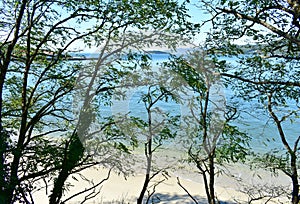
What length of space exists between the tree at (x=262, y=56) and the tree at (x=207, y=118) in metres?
0.16

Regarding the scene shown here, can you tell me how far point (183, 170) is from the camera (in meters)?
2.18

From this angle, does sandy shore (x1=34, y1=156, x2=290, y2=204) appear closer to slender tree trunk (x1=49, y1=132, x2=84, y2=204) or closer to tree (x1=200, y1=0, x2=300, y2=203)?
slender tree trunk (x1=49, y1=132, x2=84, y2=204)

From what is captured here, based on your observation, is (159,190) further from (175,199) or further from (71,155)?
(71,155)

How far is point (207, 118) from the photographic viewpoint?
1.75 metres

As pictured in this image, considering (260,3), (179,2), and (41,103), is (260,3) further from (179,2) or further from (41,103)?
(41,103)

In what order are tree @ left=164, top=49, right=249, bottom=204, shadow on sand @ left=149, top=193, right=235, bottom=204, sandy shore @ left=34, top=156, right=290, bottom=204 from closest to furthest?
tree @ left=164, top=49, right=249, bottom=204
sandy shore @ left=34, top=156, right=290, bottom=204
shadow on sand @ left=149, top=193, right=235, bottom=204

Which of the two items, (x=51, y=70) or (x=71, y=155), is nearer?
(x=71, y=155)

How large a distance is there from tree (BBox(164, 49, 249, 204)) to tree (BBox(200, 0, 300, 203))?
0.16 meters

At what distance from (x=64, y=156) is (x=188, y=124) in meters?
0.84

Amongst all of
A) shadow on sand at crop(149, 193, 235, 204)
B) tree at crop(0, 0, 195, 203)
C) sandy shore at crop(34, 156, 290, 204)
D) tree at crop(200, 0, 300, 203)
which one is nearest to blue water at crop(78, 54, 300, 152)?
tree at crop(200, 0, 300, 203)

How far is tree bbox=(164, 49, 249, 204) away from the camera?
1564mm

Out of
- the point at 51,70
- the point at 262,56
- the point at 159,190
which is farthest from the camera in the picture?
the point at 159,190

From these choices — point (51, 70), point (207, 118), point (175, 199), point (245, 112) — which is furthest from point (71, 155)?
point (175, 199)

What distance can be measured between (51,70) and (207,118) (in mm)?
Answer: 1203
